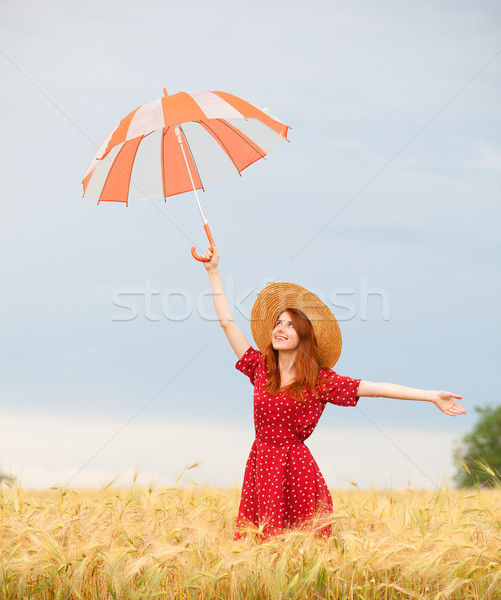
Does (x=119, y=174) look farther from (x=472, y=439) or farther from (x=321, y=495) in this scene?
(x=472, y=439)

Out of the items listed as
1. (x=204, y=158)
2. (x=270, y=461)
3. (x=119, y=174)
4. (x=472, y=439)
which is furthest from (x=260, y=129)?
(x=472, y=439)

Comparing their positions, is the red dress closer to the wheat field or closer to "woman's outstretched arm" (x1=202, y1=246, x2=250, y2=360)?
the wheat field

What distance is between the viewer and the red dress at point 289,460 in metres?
5.04

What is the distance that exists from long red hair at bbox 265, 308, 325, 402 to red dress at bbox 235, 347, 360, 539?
54 millimetres

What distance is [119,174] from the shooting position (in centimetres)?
625

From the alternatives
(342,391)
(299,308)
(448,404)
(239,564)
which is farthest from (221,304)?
(239,564)

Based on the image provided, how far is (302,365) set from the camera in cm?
517

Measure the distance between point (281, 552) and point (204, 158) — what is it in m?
3.45

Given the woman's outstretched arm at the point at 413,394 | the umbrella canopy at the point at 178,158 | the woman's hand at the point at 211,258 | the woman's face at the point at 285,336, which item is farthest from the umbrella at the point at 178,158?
the woman's outstretched arm at the point at 413,394

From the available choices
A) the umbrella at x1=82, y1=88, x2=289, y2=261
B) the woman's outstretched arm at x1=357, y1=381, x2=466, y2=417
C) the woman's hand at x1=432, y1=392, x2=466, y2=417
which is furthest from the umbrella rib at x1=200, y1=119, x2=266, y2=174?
the woman's hand at x1=432, y1=392, x2=466, y2=417

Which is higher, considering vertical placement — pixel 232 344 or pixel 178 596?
pixel 232 344

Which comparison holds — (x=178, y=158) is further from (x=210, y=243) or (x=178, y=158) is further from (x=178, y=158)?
(x=210, y=243)

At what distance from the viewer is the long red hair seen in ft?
16.8

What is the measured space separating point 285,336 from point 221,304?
2.02ft
